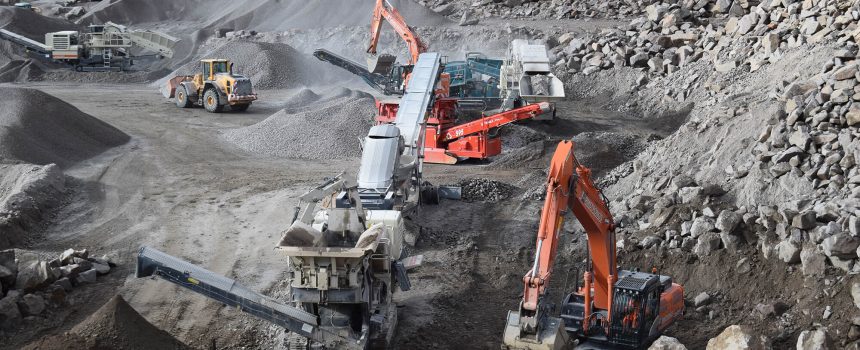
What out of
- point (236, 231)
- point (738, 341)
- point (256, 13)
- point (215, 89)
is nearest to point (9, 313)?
point (236, 231)

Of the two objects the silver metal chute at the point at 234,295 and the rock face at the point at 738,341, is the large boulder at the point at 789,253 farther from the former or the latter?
the silver metal chute at the point at 234,295

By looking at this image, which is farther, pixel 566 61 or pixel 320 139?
pixel 566 61

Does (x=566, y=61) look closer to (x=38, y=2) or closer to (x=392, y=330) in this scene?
(x=392, y=330)

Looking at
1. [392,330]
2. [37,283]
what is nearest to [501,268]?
[392,330]

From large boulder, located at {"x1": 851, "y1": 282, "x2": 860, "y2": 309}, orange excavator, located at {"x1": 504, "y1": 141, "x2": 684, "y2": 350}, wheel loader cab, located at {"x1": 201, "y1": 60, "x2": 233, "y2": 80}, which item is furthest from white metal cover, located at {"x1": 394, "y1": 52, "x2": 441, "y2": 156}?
wheel loader cab, located at {"x1": 201, "y1": 60, "x2": 233, "y2": 80}

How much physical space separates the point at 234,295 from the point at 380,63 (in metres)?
20.9

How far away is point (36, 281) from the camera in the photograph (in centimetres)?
1349

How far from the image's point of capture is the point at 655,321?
11.5 m

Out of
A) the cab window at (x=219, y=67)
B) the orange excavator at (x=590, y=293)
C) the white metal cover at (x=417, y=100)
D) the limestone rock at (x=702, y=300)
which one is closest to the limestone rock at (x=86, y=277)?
the white metal cover at (x=417, y=100)

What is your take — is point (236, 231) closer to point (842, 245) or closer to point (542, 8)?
point (842, 245)

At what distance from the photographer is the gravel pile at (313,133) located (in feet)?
81.9

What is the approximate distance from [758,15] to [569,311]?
17.9m

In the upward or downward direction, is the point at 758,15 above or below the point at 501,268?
above

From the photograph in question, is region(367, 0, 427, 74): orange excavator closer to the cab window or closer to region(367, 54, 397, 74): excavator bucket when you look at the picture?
region(367, 54, 397, 74): excavator bucket
